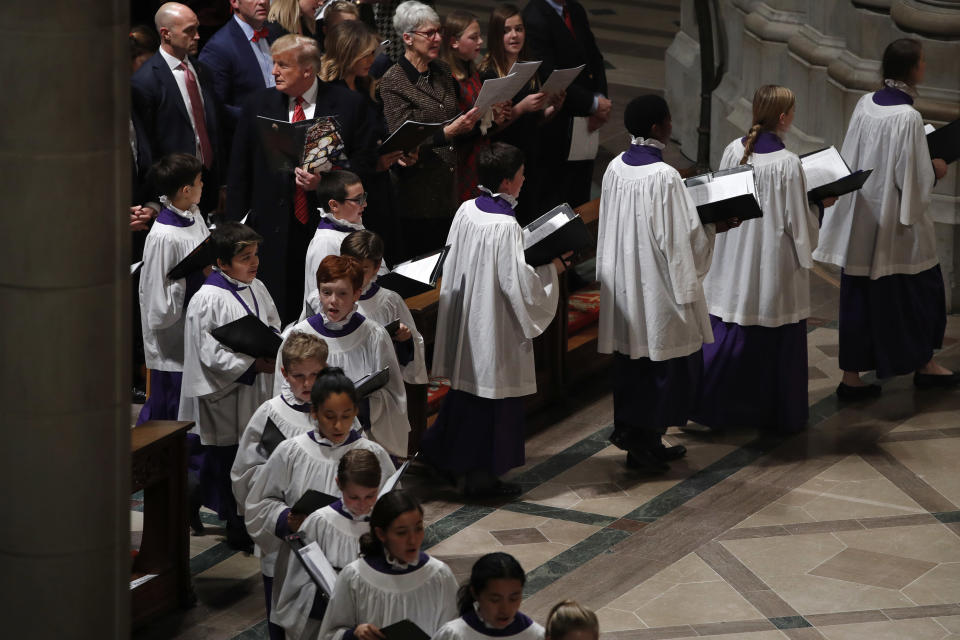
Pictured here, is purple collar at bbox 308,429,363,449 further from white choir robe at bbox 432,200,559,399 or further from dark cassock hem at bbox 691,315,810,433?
dark cassock hem at bbox 691,315,810,433

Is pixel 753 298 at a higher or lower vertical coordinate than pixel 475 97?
lower

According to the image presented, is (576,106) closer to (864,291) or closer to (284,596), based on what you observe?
(864,291)

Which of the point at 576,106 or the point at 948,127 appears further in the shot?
the point at 576,106

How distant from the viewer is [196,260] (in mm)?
6902

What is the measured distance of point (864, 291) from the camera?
8.65 metres

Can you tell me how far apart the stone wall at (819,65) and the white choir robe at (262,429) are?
216 inches

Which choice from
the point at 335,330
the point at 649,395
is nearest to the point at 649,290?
the point at 649,395

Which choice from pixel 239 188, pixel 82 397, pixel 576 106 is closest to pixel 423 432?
pixel 239 188

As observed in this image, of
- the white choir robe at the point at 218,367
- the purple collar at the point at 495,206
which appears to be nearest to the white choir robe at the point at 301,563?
the white choir robe at the point at 218,367

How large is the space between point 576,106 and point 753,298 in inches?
81.1

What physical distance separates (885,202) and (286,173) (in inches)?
122

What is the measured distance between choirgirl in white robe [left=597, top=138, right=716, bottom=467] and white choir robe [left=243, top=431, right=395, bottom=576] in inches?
91.9

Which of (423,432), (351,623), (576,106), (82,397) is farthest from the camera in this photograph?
(576,106)

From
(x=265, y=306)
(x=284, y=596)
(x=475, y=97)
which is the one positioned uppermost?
(x=475, y=97)
